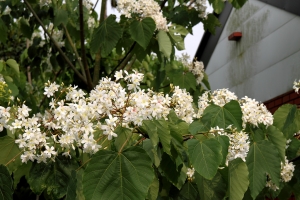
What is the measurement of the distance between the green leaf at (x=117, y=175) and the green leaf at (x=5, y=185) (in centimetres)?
32

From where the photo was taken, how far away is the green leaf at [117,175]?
5.93 feet

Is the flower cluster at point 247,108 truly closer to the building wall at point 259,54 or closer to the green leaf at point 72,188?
the green leaf at point 72,188

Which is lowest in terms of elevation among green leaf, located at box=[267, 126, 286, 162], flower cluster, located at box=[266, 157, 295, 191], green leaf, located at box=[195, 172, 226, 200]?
green leaf, located at box=[195, 172, 226, 200]

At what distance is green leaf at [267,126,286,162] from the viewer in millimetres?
2844

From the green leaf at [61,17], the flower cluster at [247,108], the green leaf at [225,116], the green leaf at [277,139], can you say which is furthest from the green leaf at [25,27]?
the green leaf at [225,116]

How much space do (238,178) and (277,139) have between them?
75 centimetres

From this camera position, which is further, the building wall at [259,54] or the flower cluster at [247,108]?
the building wall at [259,54]

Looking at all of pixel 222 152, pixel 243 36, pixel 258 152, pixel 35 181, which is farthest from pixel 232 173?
pixel 243 36

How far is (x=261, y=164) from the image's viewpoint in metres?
2.56

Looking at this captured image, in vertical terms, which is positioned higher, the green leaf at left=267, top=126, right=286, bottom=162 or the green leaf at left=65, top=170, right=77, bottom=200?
the green leaf at left=267, top=126, right=286, bottom=162

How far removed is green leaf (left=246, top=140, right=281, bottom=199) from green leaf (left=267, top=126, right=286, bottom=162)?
27 centimetres

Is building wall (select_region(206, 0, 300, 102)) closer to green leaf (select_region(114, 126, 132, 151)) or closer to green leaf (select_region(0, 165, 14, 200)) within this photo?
green leaf (select_region(114, 126, 132, 151))

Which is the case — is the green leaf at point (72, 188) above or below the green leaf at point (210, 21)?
below

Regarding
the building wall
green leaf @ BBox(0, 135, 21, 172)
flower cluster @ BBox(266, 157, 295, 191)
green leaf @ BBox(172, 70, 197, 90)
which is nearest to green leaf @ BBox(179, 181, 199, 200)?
green leaf @ BBox(0, 135, 21, 172)
